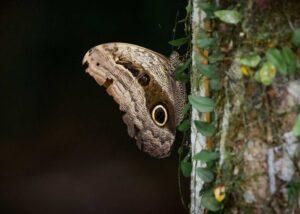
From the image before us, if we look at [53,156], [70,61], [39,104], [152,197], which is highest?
[70,61]

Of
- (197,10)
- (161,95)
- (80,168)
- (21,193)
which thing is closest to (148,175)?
(80,168)

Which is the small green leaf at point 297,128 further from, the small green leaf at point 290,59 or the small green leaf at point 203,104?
the small green leaf at point 203,104

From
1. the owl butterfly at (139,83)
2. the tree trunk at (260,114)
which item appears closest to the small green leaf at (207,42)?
the tree trunk at (260,114)

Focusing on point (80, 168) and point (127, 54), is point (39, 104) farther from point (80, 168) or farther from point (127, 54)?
point (127, 54)

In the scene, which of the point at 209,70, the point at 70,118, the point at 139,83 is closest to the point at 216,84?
the point at 209,70

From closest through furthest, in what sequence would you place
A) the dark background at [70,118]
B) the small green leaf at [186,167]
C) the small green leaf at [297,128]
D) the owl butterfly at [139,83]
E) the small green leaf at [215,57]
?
the small green leaf at [297,128], the small green leaf at [215,57], the small green leaf at [186,167], the owl butterfly at [139,83], the dark background at [70,118]

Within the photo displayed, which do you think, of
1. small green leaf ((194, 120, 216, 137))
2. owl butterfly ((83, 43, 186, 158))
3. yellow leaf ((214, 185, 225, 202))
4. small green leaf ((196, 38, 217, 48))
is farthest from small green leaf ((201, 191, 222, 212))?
owl butterfly ((83, 43, 186, 158))
